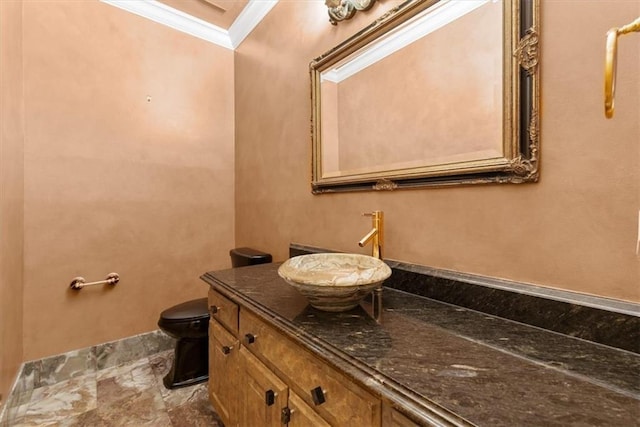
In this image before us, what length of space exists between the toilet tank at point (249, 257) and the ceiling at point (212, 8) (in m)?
1.84

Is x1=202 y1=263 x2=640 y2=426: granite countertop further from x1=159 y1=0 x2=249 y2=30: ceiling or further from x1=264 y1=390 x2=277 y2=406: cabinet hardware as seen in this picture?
x1=159 y1=0 x2=249 y2=30: ceiling

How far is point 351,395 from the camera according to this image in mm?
581

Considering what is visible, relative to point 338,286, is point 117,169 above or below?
above

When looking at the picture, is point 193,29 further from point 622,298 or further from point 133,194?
point 622,298

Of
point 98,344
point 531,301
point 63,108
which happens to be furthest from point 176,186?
point 531,301

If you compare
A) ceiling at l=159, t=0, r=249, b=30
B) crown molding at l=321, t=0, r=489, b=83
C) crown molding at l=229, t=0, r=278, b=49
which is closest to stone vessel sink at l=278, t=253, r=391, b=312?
crown molding at l=321, t=0, r=489, b=83

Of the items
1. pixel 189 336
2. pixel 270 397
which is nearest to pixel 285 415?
pixel 270 397

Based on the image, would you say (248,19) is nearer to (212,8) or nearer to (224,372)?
(212,8)

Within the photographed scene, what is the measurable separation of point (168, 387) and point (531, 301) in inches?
77.1

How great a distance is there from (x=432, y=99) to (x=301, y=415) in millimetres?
1110

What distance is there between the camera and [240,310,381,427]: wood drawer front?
56 centimetres

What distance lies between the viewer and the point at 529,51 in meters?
0.75

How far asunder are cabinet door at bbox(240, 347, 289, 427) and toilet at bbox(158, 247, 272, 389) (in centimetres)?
74

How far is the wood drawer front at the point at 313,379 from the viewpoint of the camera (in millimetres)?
558
